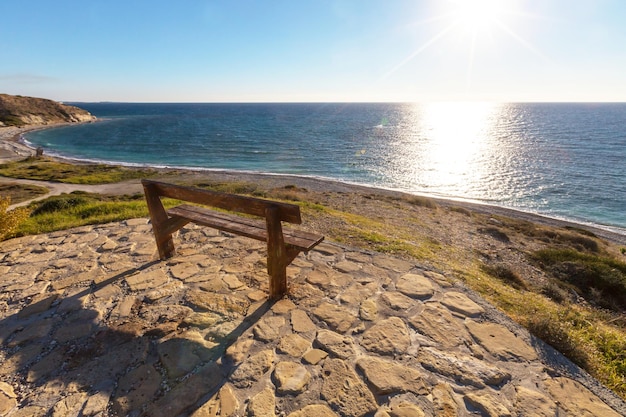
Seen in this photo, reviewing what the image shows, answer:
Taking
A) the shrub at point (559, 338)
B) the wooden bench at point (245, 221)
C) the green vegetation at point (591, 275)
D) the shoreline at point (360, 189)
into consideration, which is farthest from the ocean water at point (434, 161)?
the wooden bench at point (245, 221)

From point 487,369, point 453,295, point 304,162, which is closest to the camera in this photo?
point 487,369

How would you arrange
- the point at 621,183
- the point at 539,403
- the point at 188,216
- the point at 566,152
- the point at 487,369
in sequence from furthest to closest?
the point at 566,152 < the point at 621,183 < the point at 188,216 < the point at 487,369 < the point at 539,403

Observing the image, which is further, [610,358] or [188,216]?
[188,216]

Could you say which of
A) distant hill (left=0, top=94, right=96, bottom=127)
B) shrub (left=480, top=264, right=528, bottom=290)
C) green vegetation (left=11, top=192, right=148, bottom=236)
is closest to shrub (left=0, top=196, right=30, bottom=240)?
green vegetation (left=11, top=192, right=148, bottom=236)

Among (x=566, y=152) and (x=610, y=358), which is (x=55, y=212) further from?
(x=566, y=152)

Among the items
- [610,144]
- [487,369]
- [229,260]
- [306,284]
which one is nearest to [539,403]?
[487,369]

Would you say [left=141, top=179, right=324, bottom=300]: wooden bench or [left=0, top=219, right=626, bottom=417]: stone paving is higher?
[left=141, top=179, right=324, bottom=300]: wooden bench

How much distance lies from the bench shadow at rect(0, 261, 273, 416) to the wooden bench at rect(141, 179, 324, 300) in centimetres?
67

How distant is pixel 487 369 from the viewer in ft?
8.75

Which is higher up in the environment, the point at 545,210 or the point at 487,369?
the point at 487,369

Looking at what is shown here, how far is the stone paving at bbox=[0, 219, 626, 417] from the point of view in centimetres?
234

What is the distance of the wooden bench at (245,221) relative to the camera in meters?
3.26

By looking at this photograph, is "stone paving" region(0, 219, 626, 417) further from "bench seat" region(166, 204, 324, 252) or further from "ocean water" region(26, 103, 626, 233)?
"ocean water" region(26, 103, 626, 233)

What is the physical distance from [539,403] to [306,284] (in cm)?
266
